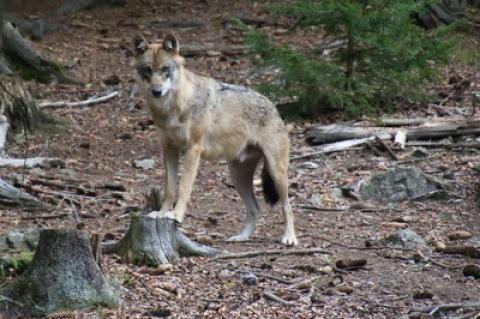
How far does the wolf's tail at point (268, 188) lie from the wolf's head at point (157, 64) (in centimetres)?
124

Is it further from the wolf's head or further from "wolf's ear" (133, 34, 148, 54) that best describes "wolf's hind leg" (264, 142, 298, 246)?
"wolf's ear" (133, 34, 148, 54)

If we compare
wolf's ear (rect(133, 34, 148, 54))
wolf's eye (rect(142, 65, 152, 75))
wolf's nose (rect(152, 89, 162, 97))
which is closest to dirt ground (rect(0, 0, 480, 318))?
wolf's nose (rect(152, 89, 162, 97))

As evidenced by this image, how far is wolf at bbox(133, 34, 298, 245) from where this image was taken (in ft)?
30.3

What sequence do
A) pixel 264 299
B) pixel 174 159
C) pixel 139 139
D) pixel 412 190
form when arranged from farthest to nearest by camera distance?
1. pixel 139 139
2. pixel 412 190
3. pixel 174 159
4. pixel 264 299

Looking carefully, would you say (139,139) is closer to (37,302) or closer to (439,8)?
(37,302)

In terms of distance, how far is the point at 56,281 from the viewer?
6.70m

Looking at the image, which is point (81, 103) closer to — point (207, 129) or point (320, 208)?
point (320, 208)

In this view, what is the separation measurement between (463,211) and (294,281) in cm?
346

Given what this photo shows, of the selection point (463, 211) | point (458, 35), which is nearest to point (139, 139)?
point (463, 211)

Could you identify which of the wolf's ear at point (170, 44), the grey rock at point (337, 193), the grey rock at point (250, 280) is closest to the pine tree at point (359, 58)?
the grey rock at point (337, 193)

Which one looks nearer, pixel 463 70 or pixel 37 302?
pixel 37 302

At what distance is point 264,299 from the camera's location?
7293 millimetres

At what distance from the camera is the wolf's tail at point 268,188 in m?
9.70

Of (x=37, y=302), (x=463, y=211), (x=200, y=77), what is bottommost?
(x=463, y=211)
